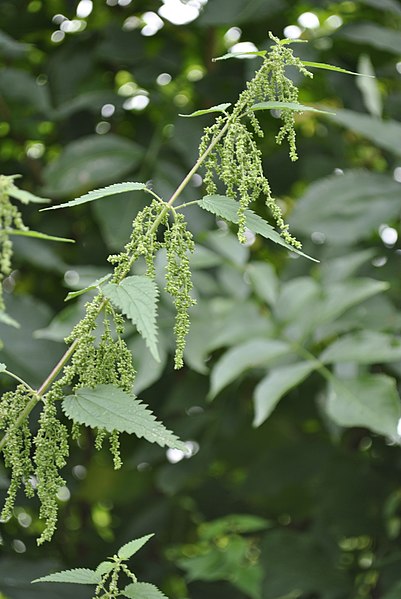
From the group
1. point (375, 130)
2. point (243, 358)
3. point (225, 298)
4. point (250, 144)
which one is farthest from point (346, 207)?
point (250, 144)

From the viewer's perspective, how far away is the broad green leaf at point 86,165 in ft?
4.99

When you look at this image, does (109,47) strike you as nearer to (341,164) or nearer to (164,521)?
(341,164)

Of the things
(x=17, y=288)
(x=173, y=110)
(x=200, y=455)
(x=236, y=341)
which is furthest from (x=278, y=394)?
(x=17, y=288)

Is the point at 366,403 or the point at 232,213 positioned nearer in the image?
the point at 232,213

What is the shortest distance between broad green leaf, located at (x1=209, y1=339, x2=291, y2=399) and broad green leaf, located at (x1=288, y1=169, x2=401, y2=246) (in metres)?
0.28

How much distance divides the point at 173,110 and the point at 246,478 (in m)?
0.69

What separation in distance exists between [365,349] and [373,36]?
582mm

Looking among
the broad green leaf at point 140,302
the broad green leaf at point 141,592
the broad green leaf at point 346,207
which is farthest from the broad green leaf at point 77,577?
the broad green leaf at point 346,207

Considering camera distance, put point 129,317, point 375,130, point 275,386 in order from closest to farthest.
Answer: point 129,317 → point 275,386 → point 375,130

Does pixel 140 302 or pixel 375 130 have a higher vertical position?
pixel 140 302

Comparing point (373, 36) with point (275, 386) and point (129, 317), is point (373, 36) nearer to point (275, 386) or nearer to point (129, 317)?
point (275, 386)

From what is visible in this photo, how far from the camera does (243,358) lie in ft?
4.01

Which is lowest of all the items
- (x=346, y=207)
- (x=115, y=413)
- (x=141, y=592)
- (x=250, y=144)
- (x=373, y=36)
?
(x=346, y=207)

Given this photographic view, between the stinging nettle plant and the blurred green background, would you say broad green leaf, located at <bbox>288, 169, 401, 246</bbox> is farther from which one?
the stinging nettle plant
